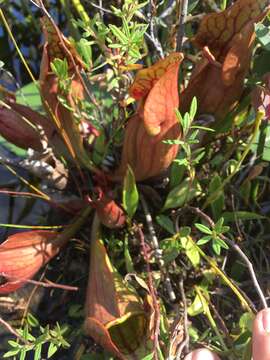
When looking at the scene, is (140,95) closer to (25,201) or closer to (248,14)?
(248,14)

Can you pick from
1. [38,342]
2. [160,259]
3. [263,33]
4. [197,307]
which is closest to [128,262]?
[160,259]

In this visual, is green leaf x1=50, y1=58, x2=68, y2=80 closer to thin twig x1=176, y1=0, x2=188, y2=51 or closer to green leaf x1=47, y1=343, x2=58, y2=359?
thin twig x1=176, y1=0, x2=188, y2=51

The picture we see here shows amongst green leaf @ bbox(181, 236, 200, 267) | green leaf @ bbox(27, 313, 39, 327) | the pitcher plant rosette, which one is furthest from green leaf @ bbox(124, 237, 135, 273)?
green leaf @ bbox(27, 313, 39, 327)

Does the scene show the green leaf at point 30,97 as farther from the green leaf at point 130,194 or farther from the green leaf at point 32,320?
the green leaf at point 32,320

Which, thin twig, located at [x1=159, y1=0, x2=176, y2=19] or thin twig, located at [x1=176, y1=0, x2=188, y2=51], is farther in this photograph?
thin twig, located at [x1=159, y1=0, x2=176, y2=19]

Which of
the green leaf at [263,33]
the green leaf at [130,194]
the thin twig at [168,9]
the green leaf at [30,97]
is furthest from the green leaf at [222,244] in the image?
the green leaf at [30,97]

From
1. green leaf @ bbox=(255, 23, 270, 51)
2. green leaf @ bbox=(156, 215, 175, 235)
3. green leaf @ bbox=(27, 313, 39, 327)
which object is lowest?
green leaf @ bbox=(27, 313, 39, 327)
